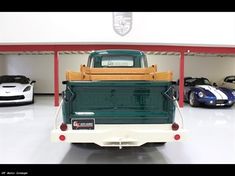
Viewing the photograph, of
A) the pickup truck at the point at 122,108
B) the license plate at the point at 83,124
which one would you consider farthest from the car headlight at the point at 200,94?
the license plate at the point at 83,124

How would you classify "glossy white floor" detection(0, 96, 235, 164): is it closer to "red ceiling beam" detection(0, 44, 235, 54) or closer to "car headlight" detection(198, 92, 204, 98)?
"car headlight" detection(198, 92, 204, 98)

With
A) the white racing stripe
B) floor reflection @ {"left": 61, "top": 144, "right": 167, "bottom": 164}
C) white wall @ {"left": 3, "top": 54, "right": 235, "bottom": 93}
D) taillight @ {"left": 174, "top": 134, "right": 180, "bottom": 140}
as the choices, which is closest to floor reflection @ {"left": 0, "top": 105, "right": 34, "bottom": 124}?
floor reflection @ {"left": 61, "top": 144, "right": 167, "bottom": 164}

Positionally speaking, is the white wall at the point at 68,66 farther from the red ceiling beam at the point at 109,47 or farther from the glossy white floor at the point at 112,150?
the glossy white floor at the point at 112,150

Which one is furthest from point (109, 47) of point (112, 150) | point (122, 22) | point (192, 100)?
point (112, 150)

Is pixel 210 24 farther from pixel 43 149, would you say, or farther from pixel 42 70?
pixel 42 70

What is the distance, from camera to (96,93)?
9.86 feet

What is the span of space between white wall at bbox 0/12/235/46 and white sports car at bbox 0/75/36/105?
1557mm

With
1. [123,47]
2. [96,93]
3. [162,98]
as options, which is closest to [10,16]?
[123,47]

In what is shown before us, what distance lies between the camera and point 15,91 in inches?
316

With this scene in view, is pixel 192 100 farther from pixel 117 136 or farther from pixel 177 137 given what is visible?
pixel 117 136

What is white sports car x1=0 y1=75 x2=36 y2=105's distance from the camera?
794cm

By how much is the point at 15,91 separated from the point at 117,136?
6.24 meters

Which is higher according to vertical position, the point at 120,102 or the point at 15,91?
the point at 120,102

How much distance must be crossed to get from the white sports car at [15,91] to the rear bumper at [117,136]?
5796mm
